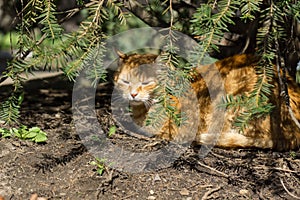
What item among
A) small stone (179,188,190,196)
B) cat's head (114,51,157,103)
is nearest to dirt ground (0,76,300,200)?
small stone (179,188,190,196)

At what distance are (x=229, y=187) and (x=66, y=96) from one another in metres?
1.97

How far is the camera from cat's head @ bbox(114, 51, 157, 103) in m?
2.91

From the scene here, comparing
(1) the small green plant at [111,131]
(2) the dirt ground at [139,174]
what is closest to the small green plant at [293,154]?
(2) the dirt ground at [139,174]

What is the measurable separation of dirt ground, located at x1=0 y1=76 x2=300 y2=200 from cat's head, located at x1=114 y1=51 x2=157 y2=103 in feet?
0.87

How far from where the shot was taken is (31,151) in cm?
272

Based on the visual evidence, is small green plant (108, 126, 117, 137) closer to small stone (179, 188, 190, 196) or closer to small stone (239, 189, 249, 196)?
small stone (179, 188, 190, 196)

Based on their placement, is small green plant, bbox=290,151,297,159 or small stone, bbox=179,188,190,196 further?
small green plant, bbox=290,151,297,159

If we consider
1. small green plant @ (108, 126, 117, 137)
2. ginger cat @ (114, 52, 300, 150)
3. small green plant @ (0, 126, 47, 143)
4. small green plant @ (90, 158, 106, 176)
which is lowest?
small green plant @ (0, 126, 47, 143)

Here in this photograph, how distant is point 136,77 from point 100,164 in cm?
67

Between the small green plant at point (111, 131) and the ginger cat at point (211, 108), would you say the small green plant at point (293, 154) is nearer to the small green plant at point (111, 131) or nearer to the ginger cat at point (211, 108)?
the ginger cat at point (211, 108)

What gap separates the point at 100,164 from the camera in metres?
2.55

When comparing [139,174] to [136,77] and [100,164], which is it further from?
[136,77]

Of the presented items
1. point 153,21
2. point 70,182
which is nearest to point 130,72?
point 153,21

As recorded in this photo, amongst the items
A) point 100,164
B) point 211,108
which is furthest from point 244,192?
point 100,164
